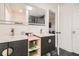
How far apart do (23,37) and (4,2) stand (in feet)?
1.94

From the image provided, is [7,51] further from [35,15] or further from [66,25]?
[66,25]

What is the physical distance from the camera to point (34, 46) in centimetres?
163

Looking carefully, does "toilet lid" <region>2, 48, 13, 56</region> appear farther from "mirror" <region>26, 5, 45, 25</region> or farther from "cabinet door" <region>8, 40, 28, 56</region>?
"mirror" <region>26, 5, 45, 25</region>

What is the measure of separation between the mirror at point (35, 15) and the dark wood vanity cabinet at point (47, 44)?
26cm

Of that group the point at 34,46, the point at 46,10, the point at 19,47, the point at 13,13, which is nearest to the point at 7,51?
the point at 19,47

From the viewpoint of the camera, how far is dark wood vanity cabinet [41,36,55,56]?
5.48 ft

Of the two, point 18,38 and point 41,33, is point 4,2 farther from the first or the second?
point 41,33

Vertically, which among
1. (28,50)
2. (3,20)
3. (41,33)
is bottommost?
(28,50)

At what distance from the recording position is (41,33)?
1660 mm

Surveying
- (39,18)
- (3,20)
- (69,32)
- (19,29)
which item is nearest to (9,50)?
(19,29)

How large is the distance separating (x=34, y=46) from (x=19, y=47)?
0.23 metres

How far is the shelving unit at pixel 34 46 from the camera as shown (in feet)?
5.29

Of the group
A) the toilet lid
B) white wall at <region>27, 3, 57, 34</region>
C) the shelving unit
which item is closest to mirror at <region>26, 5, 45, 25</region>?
white wall at <region>27, 3, 57, 34</region>

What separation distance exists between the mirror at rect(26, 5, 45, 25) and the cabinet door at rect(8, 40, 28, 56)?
0.33 m
